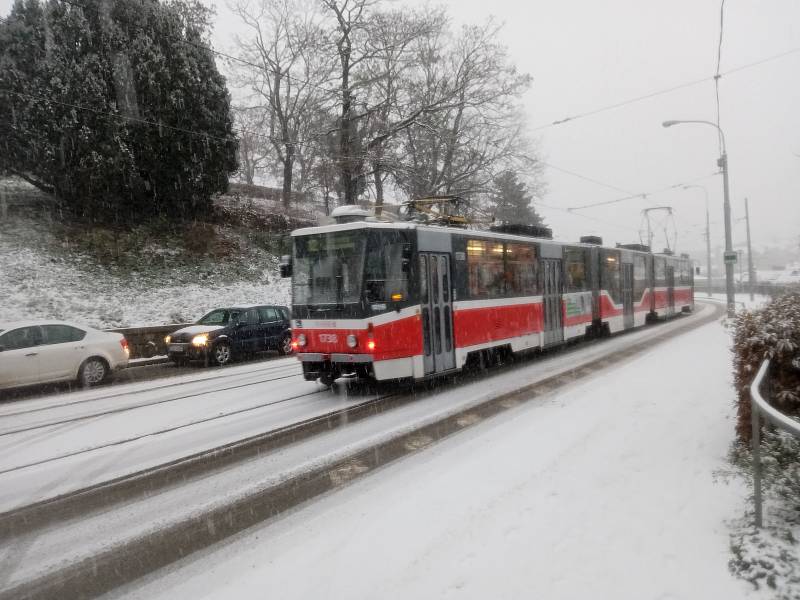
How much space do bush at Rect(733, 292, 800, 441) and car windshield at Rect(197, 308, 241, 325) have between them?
14074mm

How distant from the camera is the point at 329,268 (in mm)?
10016

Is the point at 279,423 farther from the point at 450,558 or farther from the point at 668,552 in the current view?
the point at 668,552

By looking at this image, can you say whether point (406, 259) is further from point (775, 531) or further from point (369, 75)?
point (369, 75)

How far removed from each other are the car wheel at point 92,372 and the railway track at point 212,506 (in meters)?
7.35

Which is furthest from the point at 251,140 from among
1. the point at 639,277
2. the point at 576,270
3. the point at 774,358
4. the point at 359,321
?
the point at 774,358

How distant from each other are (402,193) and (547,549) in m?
25.3

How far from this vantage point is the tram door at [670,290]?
26.4 meters

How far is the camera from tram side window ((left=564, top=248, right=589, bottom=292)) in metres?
16.4

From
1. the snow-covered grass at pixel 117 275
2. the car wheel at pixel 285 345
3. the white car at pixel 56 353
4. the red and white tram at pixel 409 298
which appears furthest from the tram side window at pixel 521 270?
the snow-covered grass at pixel 117 275

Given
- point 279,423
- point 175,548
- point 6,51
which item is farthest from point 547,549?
point 6,51

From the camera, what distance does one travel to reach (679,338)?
685 inches

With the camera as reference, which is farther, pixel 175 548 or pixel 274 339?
pixel 274 339

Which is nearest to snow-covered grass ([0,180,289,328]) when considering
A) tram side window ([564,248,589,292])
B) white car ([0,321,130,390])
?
white car ([0,321,130,390])

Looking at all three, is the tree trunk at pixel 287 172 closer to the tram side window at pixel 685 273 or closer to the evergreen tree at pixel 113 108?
the evergreen tree at pixel 113 108
